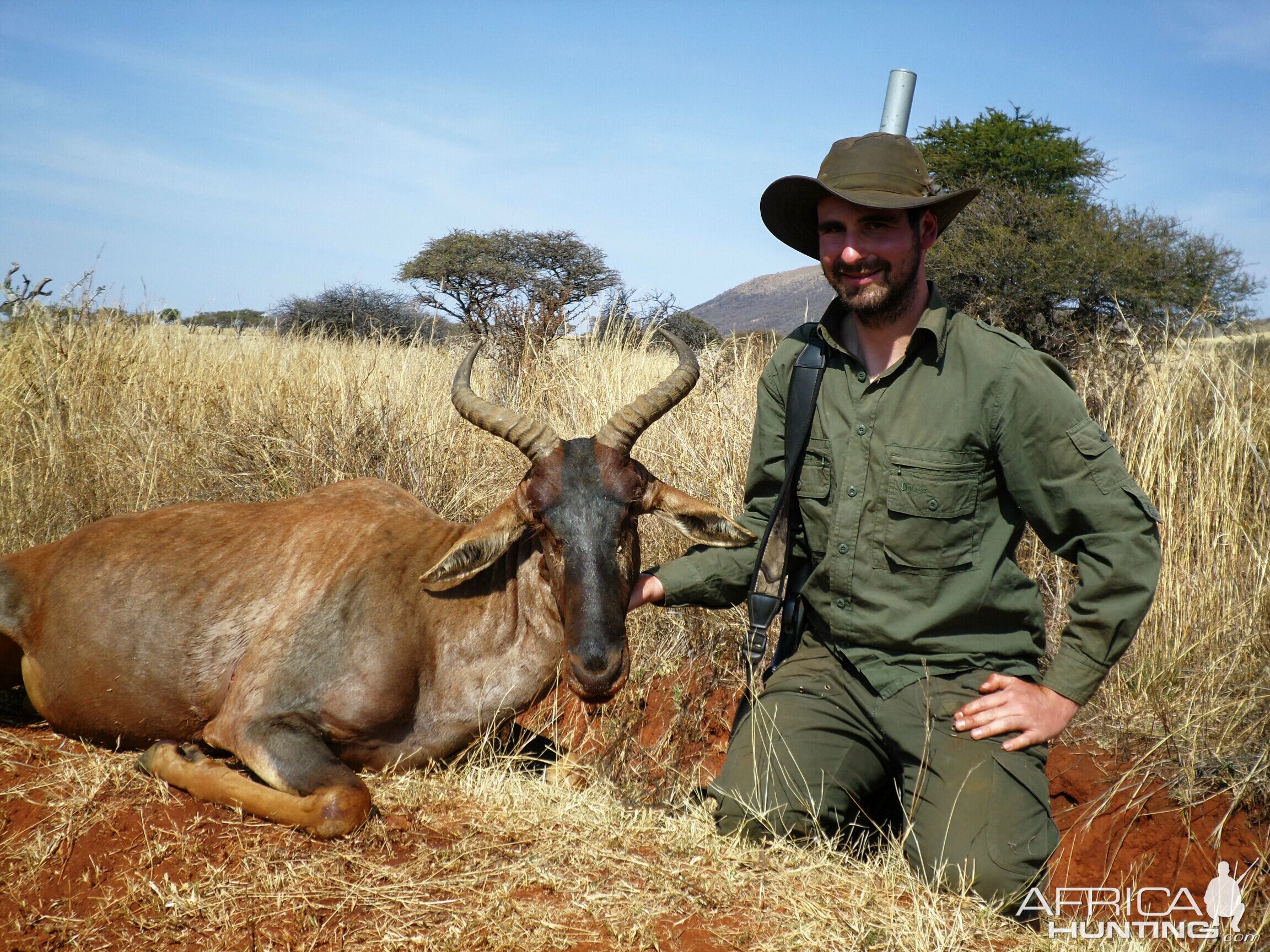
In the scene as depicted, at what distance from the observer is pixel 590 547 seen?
398 cm

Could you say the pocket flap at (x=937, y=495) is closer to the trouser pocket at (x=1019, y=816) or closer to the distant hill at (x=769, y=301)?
the trouser pocket at (x=1019, y=816)

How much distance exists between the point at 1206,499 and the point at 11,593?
6.82m

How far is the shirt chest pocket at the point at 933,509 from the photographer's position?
3.98m

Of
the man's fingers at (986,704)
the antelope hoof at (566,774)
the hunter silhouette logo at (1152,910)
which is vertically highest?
the man's fingers at (986,704)

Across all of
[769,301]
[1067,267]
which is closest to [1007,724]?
[1067,267]

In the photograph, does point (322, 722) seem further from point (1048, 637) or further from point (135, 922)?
point (1048, 637)

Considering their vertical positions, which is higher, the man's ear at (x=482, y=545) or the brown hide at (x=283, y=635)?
the man's ear at (x=482, y=545)

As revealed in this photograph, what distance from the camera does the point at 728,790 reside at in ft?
13.6

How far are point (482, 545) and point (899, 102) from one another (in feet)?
10.2

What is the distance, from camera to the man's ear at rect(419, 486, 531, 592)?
4293mm

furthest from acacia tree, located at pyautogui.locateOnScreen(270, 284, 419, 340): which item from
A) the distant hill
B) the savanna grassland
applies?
the distant hill

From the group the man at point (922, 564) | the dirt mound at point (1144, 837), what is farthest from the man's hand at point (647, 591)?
the dirt mound at point (1144, 837)

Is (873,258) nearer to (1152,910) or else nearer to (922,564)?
(922,564)

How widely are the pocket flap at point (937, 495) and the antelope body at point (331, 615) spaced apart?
767 mm
